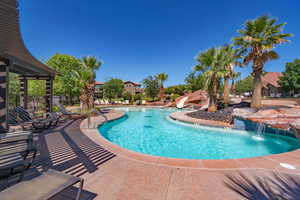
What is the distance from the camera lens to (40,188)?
4.98 ft

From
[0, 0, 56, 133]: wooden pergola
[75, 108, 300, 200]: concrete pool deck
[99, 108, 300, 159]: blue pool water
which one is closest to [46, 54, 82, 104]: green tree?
[0, 0, 56, 133]: wooden pergola

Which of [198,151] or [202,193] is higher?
[202,193]

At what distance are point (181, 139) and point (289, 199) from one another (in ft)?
Answer: 16.2

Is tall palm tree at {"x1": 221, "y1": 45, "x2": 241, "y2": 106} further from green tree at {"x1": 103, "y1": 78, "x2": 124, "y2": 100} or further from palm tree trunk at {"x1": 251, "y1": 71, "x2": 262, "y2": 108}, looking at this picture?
green tree at {"x1": 103, "y1": 78, "x2": 124, "y2": 100}

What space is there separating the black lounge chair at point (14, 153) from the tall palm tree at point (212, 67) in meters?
11.8

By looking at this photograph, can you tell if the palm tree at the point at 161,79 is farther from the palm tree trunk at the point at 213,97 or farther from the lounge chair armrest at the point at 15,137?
the lounge chair armrest at the point at 15,137

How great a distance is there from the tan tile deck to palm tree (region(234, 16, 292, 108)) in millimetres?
8455

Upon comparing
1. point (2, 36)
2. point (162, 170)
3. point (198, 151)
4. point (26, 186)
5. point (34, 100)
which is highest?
point (2, 36)

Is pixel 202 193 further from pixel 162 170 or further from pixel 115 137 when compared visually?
pixel 115 137

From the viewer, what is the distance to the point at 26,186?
1.54 meters

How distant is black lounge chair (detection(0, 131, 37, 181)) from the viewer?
6.29 feet

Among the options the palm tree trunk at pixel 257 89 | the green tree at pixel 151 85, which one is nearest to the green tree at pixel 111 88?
the green tree at pixel 151 85

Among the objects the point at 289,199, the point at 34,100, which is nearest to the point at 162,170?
the point at 289,199

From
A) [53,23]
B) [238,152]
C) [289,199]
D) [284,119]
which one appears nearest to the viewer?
[289,199]
